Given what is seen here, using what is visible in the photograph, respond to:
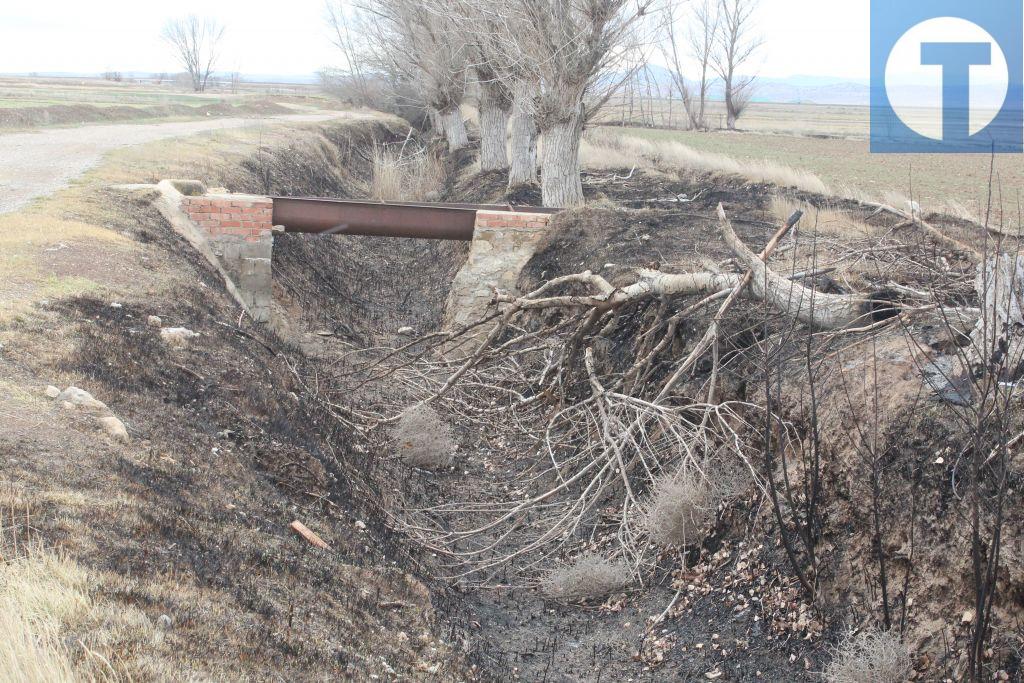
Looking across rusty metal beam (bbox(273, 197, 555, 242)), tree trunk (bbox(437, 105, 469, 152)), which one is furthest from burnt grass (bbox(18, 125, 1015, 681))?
tree trunk (bbox(437, 105, 469, 152))

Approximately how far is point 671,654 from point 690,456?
4.09 feet

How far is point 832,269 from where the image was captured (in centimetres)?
768

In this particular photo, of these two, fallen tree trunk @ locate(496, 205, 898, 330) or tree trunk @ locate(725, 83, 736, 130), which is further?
tree trunk @ locate(725, 83, 736, 130)

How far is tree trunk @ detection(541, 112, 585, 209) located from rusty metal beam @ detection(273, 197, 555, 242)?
8.49 ft

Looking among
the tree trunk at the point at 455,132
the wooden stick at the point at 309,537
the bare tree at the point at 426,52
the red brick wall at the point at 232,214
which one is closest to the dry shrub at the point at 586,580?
the wooden stick at the point at 309,537

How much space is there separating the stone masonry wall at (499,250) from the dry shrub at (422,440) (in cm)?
378

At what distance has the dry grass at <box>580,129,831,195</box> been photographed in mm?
17531

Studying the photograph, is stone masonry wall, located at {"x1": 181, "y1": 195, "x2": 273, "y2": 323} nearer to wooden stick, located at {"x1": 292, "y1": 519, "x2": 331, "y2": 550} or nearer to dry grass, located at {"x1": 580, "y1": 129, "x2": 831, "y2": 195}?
wooden stick, located at {"x1": 292, "y1": 519, "x2": 331, "y2": 550}

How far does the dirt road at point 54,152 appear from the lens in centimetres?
1264

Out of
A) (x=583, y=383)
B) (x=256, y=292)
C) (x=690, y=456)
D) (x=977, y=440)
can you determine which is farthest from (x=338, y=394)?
(x=977, y=440)

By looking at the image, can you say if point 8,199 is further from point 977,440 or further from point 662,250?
point 977,440

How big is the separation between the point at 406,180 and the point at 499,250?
1067 centimetres

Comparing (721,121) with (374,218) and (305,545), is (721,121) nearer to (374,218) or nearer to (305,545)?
(374,218)

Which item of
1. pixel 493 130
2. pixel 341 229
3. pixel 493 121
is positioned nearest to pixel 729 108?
pixel 493 130
